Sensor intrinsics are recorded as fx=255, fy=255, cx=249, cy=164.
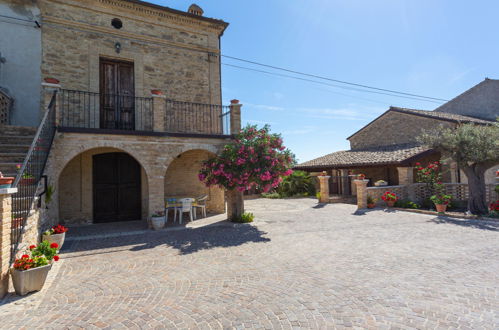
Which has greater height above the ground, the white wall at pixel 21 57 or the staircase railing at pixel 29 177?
the white wall at pixel 21 57

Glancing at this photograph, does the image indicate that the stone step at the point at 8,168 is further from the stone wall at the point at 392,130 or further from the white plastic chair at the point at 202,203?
the stone wall at the point at 392,130

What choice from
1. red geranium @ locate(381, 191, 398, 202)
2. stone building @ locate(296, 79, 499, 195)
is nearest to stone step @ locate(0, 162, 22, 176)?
red geranium @ locate(381, 191, 398, 202)

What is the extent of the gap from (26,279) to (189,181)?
22.9 ft

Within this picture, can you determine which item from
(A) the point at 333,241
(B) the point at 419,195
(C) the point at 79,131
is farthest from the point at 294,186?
(C) the point at 79,131

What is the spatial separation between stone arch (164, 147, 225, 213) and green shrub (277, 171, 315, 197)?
8.49 m

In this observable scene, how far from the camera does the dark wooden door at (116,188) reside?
9211 mm

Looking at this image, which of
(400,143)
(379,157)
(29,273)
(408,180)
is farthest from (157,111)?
(400,143)

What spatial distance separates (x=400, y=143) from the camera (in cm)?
1700

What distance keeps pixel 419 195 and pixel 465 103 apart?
13.3 meters

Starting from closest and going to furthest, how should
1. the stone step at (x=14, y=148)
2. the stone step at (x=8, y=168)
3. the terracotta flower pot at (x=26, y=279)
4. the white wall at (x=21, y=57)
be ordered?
the terracotta flower pot at (x=26, y=279) → the stone step at (x=8, y=168) → the stone step at (x=14, y=148) → the white wall at (x=21, y=57)

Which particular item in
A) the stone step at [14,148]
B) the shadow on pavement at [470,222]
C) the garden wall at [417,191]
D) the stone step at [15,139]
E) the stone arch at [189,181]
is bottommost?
the shadow on pavement at [470,222]

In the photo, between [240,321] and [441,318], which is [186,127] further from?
[441,318]

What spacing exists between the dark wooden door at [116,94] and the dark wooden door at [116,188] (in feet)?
3.96

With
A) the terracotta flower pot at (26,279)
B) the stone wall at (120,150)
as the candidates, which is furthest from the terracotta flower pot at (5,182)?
the stone wall at (120,150)
